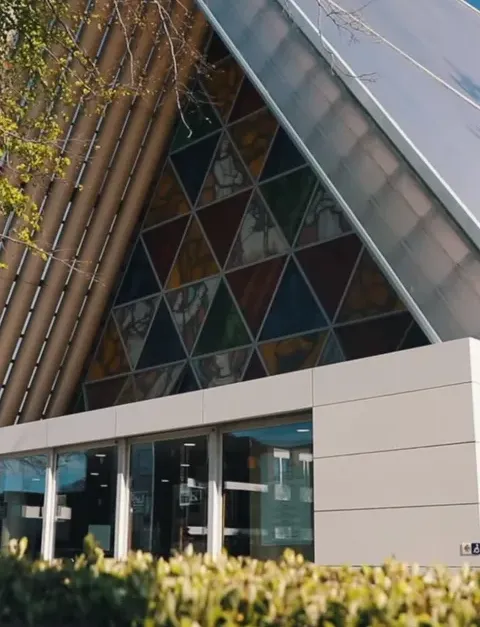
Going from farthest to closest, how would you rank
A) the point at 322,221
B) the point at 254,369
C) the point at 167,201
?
1. the point at 167,201
2. the point at 254,369
3. the point at 322,221

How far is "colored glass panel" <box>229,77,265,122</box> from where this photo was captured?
18438 millimetres

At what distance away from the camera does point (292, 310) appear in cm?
1619

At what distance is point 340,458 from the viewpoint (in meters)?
10.0

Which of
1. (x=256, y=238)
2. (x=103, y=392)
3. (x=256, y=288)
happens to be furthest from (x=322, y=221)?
(x=103, y=392)

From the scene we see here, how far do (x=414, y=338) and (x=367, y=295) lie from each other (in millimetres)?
1409

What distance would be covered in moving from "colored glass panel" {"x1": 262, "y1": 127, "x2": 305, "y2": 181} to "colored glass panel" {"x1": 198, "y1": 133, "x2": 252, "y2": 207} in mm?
641

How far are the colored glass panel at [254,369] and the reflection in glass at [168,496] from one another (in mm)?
3750

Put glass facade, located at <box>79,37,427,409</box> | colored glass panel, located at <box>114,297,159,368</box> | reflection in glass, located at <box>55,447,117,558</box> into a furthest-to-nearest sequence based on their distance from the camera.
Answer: colored glass panel, located at <box>114,297,159,368</box>
glass facade, located at <box>79,37,427,409</box>
reflection in glass, located at <box>55,447,117,558</box>

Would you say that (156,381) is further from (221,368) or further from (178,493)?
(178,493)

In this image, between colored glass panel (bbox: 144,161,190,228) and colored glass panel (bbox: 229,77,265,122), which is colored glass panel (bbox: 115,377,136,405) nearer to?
colored glass panel (bbox: 144,161,190,228)

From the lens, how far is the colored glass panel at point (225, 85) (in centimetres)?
1906

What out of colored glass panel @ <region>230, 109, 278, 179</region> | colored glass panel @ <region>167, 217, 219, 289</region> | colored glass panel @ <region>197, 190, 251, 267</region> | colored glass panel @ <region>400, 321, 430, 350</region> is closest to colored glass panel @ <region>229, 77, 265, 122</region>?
colored glass panel @ <region>230, 109, 278, 179</region>

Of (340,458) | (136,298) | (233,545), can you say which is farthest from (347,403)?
(136,298)

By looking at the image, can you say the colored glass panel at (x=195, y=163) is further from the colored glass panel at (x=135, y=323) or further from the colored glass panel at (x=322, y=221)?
Result: the colored glass panel at (x=322, y=221)
